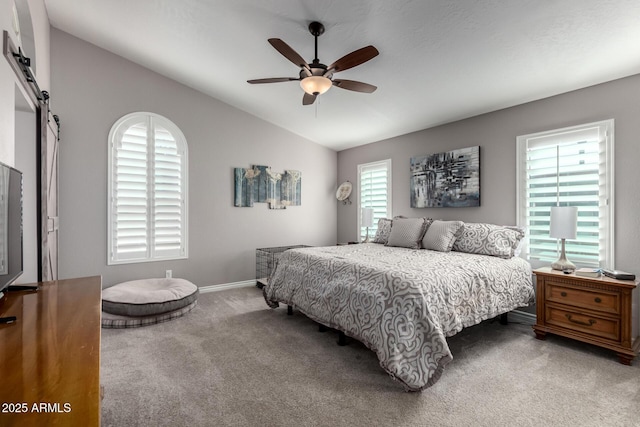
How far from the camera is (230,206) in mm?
4738

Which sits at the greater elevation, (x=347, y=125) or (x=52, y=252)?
(x=347, y=125)

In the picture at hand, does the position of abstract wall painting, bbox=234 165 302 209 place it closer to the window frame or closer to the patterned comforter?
the window frame

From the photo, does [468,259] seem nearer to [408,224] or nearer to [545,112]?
[408,224]

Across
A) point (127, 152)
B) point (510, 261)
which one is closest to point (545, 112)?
point (510, 261)

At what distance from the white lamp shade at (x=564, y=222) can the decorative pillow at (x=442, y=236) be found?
879 mm

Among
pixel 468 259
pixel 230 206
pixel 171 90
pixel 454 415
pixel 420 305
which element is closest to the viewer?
pixel 454 415

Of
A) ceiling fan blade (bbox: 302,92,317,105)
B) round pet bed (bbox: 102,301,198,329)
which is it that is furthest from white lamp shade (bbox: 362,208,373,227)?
round pet bed (bbox: 102,301,198,329)

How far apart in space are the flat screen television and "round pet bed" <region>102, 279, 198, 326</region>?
176 centimetres

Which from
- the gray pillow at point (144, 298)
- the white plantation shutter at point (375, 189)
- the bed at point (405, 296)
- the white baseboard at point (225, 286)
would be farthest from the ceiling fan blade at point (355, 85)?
the white baseboard at point (225, 286)

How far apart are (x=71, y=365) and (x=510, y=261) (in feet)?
10.9

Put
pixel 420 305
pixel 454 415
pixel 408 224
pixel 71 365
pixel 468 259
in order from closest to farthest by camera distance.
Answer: pixel 71 365
pixel 454 415
pixel 420 305
pixel 468 259
pixel 408 224

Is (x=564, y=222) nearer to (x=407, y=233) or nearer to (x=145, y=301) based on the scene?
(x=407, y=233)

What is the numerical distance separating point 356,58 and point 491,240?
229 cm

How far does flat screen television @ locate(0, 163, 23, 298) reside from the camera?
133cm
